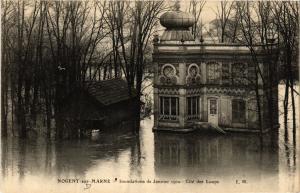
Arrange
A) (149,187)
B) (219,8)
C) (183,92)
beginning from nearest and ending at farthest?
(149,187) < (219,8) < (183,92)

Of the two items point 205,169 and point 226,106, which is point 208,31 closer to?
point 226,106

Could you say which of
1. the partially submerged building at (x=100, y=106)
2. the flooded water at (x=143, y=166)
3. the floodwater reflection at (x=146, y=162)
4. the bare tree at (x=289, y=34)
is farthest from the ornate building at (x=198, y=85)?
the bare tree at (x=289, y=34)

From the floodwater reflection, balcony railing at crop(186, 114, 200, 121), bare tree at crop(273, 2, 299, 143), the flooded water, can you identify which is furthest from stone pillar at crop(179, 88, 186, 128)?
bare tree at crop(273, 2, 299, 143)

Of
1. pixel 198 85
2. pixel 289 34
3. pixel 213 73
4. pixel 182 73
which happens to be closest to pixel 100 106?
pixel 182 73

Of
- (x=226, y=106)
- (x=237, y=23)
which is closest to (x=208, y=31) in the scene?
(x=237, y=23)

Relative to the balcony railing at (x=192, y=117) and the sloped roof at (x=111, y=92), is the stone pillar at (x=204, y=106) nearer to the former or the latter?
the balcony railing at (x=192, y=117)

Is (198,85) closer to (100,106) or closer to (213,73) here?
(213,73)

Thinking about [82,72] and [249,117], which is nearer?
[82,72]

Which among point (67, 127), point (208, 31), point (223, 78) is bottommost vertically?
point (67, 127)
